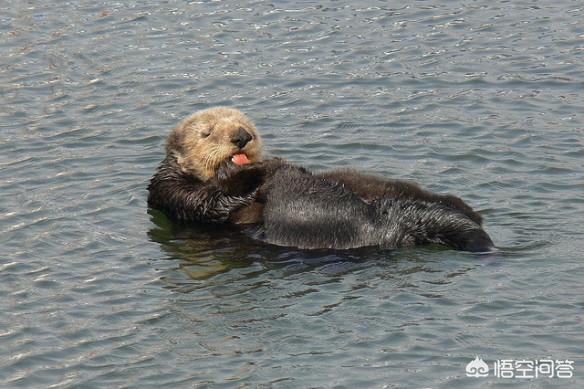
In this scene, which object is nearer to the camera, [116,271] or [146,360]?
[146,360]

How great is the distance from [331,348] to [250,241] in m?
1.97

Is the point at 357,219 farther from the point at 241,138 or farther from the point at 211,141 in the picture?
the point at 211,141

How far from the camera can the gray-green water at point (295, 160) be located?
668cm

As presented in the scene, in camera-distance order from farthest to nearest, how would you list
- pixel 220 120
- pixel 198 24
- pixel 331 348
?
pixel 198 24 → pixel 220 120 → pixel 331 348

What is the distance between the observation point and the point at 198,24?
13180 millimetres

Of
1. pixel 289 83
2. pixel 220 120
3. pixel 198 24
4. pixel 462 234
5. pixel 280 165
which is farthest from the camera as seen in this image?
pixel 198 24

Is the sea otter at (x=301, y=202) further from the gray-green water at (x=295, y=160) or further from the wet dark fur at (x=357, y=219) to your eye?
the gray-green water at (x=295, y=160)

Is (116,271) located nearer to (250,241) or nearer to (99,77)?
(250,241)

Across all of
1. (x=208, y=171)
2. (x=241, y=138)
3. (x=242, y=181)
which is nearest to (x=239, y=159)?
(x=241, y=138)

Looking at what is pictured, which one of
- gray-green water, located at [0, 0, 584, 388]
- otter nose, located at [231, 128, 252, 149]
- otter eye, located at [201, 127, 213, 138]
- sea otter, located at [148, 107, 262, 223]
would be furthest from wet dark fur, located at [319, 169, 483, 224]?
otter eye, located at [201, 127, 213, 138]

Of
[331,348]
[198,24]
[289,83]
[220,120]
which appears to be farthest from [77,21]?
[331,348]

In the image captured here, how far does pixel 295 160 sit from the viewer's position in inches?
392

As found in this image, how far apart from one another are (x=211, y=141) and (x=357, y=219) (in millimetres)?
1615

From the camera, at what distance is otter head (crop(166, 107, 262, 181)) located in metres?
8.96
